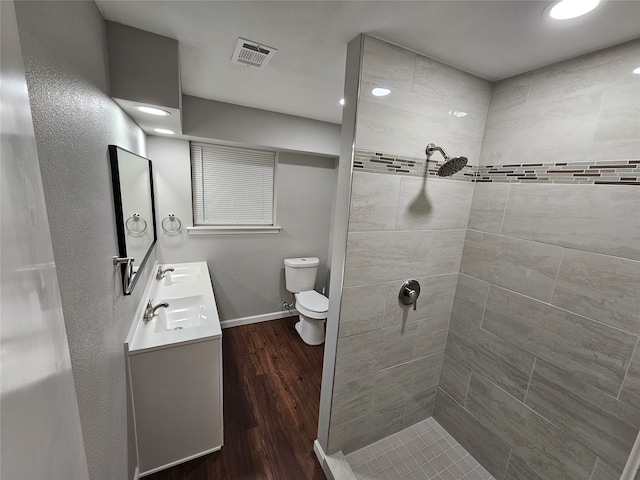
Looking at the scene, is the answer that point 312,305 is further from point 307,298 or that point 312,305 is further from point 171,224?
point 171,224

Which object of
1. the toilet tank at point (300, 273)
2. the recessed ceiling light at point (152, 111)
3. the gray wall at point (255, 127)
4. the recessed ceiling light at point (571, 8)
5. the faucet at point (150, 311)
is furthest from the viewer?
the toilet tank at point (300, 273)

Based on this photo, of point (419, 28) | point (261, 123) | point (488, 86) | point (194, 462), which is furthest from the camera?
point (261, 123)

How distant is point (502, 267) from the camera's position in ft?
4.45

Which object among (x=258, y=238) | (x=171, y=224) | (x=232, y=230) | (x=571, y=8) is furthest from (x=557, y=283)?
(x=171, y=224)

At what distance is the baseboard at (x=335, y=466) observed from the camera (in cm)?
138

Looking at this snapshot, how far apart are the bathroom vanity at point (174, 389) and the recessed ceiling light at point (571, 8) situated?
6.36ft

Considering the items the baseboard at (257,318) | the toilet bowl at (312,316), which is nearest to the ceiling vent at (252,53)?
the toilet bowl at (312,316)

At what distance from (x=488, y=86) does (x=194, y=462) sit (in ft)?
9.07

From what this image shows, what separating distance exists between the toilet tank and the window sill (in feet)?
1.30

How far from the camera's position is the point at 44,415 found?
423 mm

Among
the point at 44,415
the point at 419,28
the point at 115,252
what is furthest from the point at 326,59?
the point at 44,415

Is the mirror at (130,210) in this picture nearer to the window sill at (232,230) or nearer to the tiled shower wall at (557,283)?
the window sill at (232,230)

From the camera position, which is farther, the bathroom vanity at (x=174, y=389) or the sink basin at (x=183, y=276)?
the sink basin at (x=183, y=276)

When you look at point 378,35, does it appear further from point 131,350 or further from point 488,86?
point 131,350
